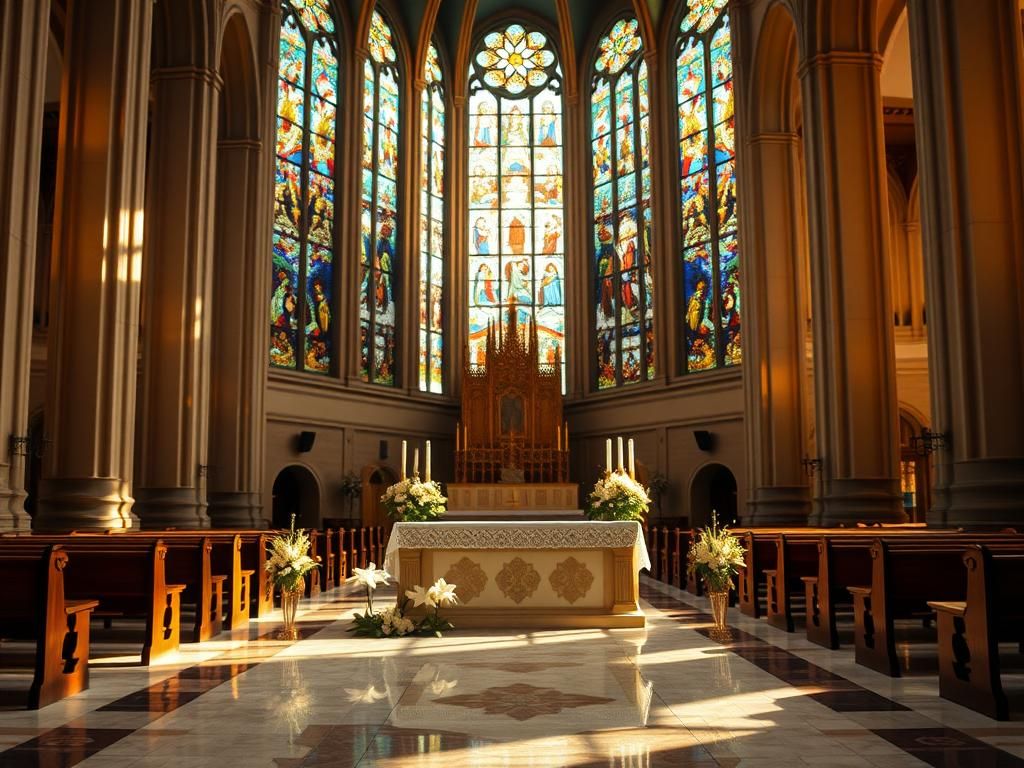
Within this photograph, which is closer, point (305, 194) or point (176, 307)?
point (176, 307)

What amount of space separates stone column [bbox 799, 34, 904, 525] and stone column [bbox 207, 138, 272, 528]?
1033 cm

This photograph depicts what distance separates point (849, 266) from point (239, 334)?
36.4 feet

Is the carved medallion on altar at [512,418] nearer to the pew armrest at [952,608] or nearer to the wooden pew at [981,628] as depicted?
the pew armrest at [952,608]

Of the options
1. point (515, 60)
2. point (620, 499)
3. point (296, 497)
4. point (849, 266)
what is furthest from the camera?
point (515, 60)

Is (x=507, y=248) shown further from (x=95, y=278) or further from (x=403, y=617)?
(x=403, y=617)

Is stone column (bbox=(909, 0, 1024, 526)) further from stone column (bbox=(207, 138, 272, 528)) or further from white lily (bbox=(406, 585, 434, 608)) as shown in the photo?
stone column (bbox=(207, 138, 272, 528))

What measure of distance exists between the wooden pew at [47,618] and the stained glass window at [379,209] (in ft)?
58.4

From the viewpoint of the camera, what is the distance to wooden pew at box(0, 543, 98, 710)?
17.8ft

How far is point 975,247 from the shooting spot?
1000 cm

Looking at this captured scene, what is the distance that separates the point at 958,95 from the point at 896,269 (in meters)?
13.3

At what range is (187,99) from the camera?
1578 centimetres

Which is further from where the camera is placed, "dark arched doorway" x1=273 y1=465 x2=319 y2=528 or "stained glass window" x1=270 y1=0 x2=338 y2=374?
"stained glass window" x1=270 y1=0 x2=338 y2=374

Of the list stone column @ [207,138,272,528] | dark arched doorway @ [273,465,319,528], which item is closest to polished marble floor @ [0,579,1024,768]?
stone column @ [207,138,272,528]

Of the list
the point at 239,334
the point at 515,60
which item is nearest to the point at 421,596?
the point at 239,334
